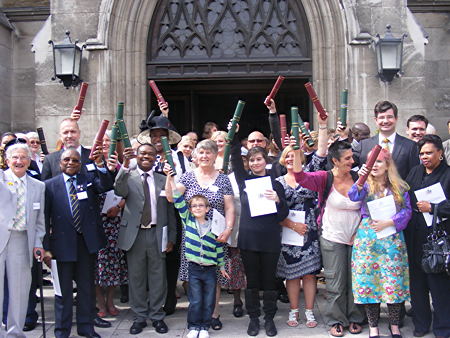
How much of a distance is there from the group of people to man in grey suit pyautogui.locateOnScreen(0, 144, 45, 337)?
0.4 inches

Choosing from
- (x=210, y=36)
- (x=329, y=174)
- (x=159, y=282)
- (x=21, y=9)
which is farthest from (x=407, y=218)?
(x=21, y=9)

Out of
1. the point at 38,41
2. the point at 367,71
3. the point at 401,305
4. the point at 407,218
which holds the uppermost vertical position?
the point at 38,41

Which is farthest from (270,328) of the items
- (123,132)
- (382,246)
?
(123,132)

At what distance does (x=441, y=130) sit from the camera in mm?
9297

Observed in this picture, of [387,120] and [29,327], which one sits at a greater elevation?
[387,120]

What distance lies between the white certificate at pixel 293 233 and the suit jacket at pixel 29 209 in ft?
7.53

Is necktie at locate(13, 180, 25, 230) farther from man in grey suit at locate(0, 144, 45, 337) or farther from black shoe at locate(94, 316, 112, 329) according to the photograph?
black shoe at locate(94, 316, 112, 329)

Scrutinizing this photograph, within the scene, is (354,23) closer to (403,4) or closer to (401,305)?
(403,4)

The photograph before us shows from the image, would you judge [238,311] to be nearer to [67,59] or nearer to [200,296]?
[200,296]

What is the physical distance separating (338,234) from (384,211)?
19.6 inches

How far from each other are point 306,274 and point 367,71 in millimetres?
3843

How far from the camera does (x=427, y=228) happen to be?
191 inches

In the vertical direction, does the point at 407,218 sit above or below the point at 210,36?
below

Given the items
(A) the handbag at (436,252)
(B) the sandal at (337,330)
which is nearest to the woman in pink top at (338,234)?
(B) the sandal at (337,330)
